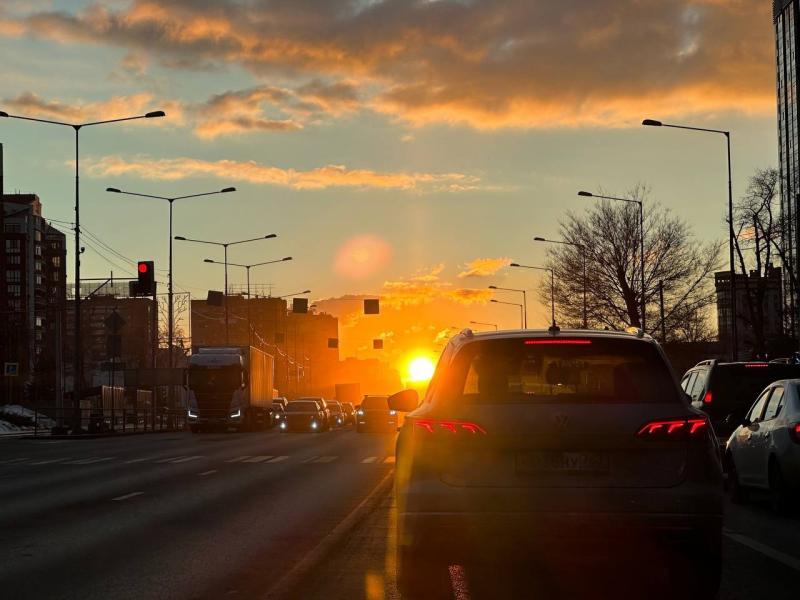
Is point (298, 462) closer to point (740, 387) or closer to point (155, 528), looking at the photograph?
point (740, 387)

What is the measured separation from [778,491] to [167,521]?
7012 millimetres

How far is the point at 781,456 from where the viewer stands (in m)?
13.8

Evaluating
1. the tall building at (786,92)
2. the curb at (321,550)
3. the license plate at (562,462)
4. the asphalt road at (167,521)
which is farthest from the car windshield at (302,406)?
the tall building at (786,92)

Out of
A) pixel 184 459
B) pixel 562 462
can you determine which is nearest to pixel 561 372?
pixel 562 462

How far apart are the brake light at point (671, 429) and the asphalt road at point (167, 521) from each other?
9.51 ft

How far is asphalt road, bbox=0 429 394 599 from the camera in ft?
29.1

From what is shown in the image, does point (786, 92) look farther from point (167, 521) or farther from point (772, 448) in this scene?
point (167, 521)

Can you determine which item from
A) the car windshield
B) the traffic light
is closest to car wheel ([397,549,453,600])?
the traffic light

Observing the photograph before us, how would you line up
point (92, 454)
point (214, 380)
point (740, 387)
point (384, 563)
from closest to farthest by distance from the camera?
point (384, 563) < point (740, 387) < point (92, 454) < point (214, 380)

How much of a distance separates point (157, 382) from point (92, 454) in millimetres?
35665

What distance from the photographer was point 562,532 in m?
6.96

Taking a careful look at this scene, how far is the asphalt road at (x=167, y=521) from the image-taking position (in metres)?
8.88

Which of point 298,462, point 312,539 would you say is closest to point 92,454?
point 298,462

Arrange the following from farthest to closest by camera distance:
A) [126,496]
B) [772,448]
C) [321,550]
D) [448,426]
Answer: [126,496], [772,448], [321,550], [448,426]
